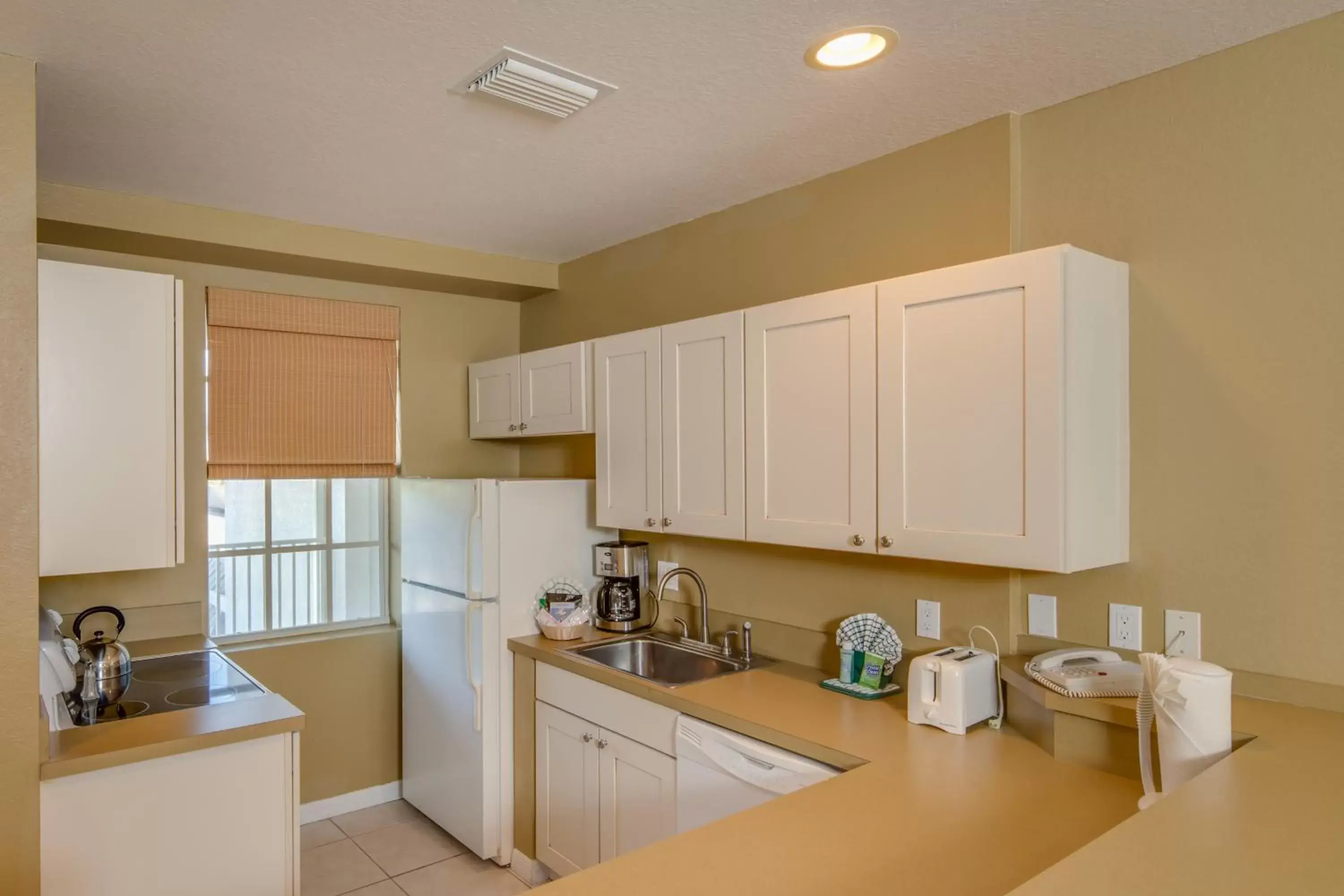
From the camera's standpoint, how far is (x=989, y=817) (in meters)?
1.70

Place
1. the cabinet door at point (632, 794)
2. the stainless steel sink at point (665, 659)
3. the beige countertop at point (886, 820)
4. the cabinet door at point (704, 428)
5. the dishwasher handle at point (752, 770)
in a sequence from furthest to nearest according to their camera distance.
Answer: the stainless steel sink at point (665, 659) < the cabinet door at point (704, 428) < the cabinet door at point (632, 794) < the dishwasher handle at point (752, 770) < the beige countertop at point (886, 820)

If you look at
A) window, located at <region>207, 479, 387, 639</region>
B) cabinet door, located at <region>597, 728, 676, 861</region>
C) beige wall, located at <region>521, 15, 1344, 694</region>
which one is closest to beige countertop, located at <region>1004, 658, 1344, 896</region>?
beige wall, located at <region>521, 15, 1344, 694</region>

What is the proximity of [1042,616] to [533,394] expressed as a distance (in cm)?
231

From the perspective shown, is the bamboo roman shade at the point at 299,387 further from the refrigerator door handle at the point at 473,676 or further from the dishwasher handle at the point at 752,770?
the dishwasher handle at the point at 752,770

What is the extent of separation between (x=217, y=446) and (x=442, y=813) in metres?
1.83

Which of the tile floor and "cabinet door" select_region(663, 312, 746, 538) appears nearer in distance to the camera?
"cabinet door" select_region(663, 312, 746, 538)

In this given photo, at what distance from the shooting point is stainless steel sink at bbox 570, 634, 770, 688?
9.91 feet

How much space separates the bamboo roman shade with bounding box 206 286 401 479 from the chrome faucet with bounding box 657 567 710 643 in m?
1.58

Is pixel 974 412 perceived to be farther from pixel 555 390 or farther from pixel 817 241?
pixel 555 390

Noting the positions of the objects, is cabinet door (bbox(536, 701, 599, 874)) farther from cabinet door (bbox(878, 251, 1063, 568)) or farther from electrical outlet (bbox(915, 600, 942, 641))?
cabinet door (bbox(878, 251, 1063, 568))

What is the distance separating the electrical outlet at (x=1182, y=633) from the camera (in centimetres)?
204

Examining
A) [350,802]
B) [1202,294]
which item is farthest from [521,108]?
[350,802]

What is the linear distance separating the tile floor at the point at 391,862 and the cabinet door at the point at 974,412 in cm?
214

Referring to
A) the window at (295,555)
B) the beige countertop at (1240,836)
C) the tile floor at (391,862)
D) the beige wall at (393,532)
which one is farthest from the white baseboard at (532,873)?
the beige countertop at (1240,836)
